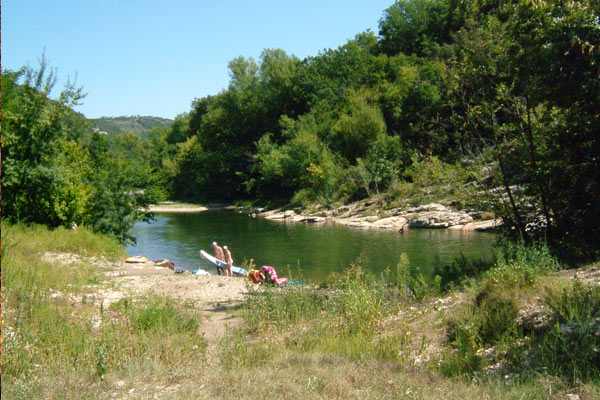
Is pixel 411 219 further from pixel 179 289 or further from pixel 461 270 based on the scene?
pixel 461 270

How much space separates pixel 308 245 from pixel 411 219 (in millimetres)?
9820

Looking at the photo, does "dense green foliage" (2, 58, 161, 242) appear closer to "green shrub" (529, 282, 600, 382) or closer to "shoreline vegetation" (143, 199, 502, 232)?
"shoreline vegetation" (143, 199, 502, 232)

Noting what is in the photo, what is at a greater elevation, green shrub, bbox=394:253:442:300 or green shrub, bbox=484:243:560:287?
green shrub, bbox=484:243:560:287

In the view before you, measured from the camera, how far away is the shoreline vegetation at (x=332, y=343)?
16.4ft

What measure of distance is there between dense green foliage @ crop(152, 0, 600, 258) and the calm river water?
4861 millimetres

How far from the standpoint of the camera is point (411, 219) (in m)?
36.4

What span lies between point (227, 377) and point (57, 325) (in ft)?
9.99

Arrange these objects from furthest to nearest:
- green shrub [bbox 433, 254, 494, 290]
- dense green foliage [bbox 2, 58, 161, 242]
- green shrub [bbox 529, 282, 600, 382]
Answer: dense green foliage [bbox 2, 58, 161, 242] → green shrub [bbox 433, 254, 494, 290] → green shrub [bbox 529, 282, 600, 382]

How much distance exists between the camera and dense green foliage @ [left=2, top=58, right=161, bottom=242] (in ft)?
61.7

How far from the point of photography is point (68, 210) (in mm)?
20766

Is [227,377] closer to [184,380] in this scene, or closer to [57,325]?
[184,380]

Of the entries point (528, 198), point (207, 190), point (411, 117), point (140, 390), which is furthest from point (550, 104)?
point (207, 190)

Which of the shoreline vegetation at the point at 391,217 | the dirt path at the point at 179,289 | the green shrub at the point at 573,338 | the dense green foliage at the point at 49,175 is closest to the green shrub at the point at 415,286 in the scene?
the green shrub at the point at 573,338

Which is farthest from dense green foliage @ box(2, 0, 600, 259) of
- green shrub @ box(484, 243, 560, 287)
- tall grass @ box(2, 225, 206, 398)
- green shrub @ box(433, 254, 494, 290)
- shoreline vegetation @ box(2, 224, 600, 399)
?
tall grass @ box(2, 225, 206, 398)
